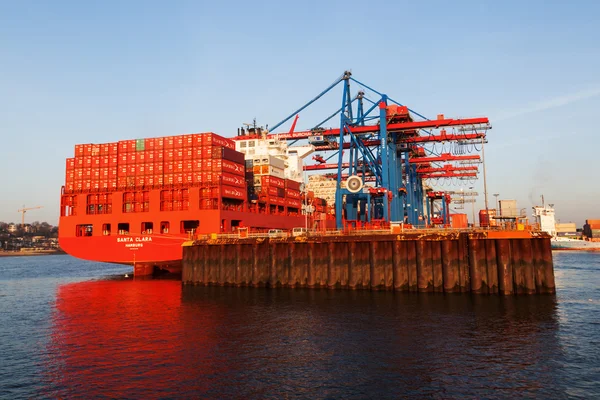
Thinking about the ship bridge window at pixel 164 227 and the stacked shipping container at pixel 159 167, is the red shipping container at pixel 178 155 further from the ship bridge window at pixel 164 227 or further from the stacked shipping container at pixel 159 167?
the ship bridge window at pixel 164 227

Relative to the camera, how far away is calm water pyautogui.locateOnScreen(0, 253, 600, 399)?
15.8 metres

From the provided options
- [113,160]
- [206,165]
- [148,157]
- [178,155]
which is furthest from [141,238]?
[113,160]

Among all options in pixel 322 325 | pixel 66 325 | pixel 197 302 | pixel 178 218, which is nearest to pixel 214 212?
pixel 178 218

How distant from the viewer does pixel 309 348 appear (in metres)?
20.7

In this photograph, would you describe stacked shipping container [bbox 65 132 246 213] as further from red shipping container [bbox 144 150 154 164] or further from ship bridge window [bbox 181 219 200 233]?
ship bridge window [bbox 181 219 200 233]

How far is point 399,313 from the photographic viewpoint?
27.9 metres

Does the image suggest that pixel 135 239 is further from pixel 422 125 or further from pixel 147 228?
pixel 422 125

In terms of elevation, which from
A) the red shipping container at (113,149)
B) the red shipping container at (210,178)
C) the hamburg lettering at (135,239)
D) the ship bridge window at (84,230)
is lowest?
the hamburg lettering at (135,239)

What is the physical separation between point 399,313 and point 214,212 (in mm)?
29909

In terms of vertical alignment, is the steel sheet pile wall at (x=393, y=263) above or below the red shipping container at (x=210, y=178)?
below

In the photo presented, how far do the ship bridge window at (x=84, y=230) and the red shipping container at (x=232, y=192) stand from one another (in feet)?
68.1

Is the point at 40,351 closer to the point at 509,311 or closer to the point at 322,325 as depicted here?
the point at 322,325

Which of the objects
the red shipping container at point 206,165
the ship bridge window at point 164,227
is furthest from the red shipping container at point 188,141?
the ship bridge window at point 164,227

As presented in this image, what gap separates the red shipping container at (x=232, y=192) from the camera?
172 ft
